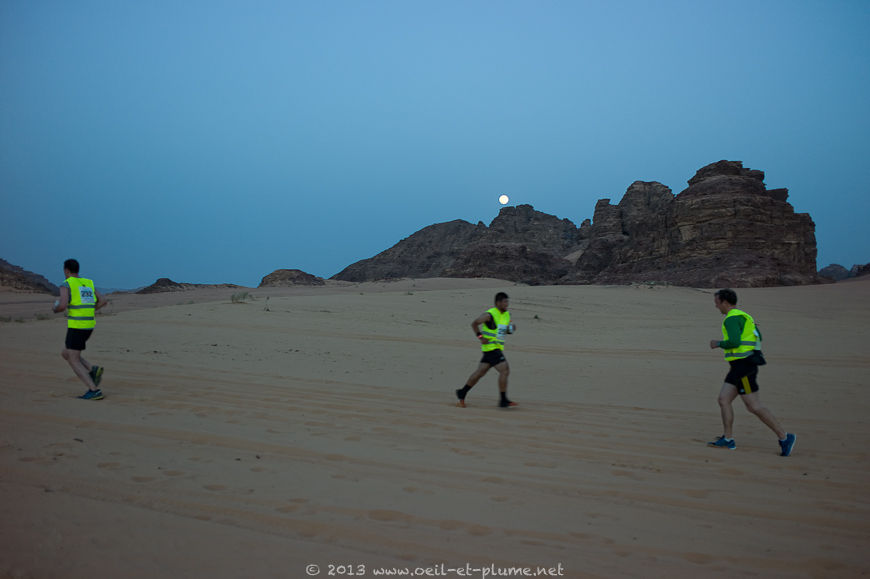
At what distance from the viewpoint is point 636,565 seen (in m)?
2.92

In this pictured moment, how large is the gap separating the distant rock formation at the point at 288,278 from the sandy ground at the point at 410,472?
47740 millimetres

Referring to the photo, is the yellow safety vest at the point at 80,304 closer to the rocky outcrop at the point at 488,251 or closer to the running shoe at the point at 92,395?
the running shoe at the point at 92,395

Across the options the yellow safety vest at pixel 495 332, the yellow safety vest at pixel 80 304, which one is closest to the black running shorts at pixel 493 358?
the yellow safety vest at pixel 495 332

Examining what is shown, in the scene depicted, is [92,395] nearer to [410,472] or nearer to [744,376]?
[410,472]

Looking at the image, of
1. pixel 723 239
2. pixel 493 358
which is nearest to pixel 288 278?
pixel 723 239

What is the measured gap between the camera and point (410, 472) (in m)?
4.30

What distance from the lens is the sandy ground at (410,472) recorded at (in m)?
2.90

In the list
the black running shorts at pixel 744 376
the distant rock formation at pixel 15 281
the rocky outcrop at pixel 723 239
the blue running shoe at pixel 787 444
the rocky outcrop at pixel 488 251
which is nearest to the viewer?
the blue running shoe at pixel 787 444

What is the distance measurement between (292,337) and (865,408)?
11.7 metres

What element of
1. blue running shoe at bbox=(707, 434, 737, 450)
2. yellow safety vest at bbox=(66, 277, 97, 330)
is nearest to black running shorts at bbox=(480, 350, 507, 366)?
blue running shoe at bbox=(707, 434, 737, 450)

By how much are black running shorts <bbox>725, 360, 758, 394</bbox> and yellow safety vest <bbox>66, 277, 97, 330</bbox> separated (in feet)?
25.3

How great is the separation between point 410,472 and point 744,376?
3.68 metres

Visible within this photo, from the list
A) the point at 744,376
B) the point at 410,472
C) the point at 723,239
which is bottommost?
the point at 410,472

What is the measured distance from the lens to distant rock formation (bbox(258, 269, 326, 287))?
191 ft
